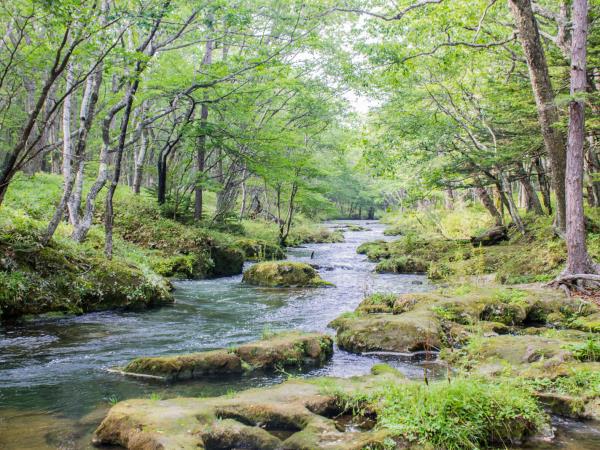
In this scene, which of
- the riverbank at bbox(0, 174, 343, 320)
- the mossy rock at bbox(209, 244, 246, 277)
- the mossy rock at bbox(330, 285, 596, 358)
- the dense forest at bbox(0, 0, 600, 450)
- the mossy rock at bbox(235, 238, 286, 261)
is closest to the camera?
the dense forest at bbox(0, 0, 600, 450)

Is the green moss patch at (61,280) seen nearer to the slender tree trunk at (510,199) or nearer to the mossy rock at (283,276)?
the mossy rock at (283,276)

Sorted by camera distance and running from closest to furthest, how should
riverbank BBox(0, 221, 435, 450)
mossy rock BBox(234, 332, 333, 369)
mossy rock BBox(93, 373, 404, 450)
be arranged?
mossy rock BBox(93, 373, 404, 450)
riverbank BBox(0, 221, 435, 450)
mossy rock BBox(234, 332, 333, 369)

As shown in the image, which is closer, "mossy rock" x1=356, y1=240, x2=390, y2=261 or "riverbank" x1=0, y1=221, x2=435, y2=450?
"riverbank" x1=0, y1=221, x2=435, y2=450

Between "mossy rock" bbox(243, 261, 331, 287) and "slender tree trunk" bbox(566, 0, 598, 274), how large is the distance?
6.63 metres

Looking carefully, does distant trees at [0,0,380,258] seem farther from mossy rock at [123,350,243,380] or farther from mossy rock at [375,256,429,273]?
mossy rock at [375,256,429,273]

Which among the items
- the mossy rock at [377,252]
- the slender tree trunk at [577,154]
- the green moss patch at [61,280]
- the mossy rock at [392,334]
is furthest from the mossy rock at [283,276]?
the mossy rock at [377,252]

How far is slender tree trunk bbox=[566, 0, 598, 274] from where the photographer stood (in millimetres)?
8604

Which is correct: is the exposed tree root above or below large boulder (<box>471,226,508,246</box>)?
below

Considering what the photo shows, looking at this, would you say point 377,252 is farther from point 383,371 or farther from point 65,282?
point 383,371

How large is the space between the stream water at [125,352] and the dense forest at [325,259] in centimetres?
5

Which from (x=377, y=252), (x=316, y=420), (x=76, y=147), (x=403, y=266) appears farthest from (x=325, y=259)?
(x=316, y=420)

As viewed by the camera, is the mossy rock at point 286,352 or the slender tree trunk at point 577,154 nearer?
the mossy rock at point 286,352

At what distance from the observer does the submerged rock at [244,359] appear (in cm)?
558

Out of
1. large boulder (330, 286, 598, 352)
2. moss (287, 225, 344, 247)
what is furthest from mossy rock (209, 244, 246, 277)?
moss (287, 225, 344, 247)
